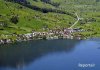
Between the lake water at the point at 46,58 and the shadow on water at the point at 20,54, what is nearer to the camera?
the lake water at the point at 46,58

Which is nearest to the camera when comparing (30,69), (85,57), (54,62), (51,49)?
(30,69)

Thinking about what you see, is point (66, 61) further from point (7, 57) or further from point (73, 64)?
point (7, 57)

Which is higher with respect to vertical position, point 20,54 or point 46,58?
point 20,54

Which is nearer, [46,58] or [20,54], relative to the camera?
[46,58]

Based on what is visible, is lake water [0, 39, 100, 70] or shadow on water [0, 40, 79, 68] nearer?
lake water [0, 39, 100, 70]

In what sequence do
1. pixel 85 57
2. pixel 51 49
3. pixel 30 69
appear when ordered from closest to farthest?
pixel 30 69 → pixel 85 57 → pixel 51 49

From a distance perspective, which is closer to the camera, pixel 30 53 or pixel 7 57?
pixel 7 57

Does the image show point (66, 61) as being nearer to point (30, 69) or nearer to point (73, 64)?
point (73, 64)

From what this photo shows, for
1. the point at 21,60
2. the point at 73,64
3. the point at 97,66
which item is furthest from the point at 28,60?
the point at 97,66

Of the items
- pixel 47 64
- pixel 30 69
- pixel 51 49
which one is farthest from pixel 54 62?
pixel 51 49
